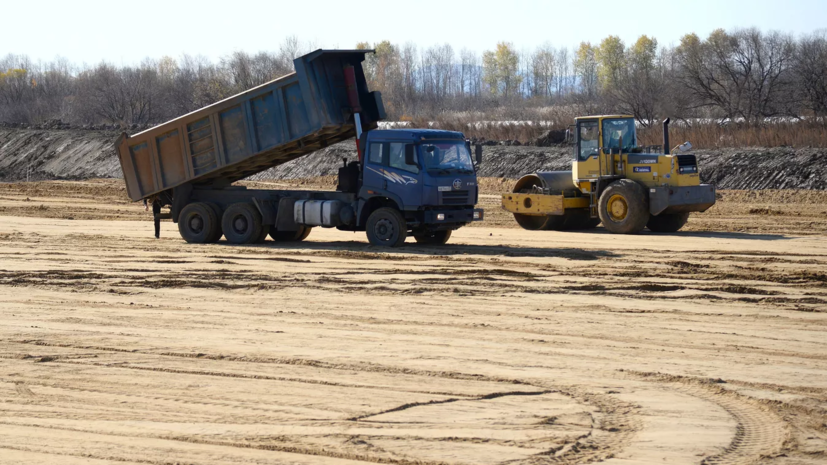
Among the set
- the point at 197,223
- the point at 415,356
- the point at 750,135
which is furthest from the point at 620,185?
the point at 750,135

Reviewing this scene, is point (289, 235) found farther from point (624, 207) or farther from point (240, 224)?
point (624, 207)

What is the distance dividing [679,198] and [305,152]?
753 cm

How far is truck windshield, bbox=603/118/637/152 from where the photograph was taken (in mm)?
19688

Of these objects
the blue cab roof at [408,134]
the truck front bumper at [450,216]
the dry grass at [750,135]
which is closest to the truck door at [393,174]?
the blue cab roof at [408,134]

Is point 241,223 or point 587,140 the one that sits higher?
point 587,140

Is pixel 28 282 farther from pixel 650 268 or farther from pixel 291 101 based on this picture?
pixel 650 268

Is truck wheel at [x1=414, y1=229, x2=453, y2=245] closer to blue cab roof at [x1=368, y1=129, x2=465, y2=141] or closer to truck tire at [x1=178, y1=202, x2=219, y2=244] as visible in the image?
blue cab roof at [x1=368, y1=129, x2=465, y2=141]

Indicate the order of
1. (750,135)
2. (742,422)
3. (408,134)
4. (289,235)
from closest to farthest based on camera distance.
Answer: (742,422)
(408,134)
(289,235)
(750,135)

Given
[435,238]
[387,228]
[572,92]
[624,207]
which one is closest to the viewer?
[387,228]

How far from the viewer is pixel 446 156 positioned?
16.9 m

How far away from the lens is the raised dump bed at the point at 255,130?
16.7m

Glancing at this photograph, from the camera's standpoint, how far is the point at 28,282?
43.4 feet

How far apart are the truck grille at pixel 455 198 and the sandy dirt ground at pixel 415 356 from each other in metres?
1.09

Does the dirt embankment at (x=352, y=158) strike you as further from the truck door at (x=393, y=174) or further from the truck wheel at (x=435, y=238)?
the truck door at (x=393, y=174)
